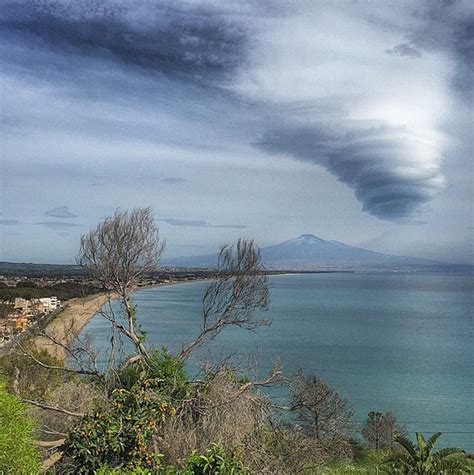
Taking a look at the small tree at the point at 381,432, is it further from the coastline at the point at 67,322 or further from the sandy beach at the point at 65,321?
the sandy beach at the point at 65,321

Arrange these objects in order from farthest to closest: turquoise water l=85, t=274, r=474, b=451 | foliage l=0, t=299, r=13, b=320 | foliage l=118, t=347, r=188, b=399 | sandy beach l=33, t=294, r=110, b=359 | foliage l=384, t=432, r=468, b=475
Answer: foliage l=0, t=299, r=13, b=320, sandy beach l=33, t=294, r=110, b=359, turquoise water l=85, t=274, r=474, b=451, foliage l=118, t=347, r=188, b=399, foliage l=384, t=432, r=468, b=475

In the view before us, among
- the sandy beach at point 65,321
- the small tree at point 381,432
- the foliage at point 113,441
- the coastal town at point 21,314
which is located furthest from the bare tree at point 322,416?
the coastal town at point 21,314

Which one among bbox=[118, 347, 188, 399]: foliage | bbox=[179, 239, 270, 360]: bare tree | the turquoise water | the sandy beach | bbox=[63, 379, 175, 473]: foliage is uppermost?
bbox=[179, 239, 270, 360]: bare tree

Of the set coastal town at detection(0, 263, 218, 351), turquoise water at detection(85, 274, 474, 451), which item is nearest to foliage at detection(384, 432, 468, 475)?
turquoise water at detection(85, 274, 474, 451)

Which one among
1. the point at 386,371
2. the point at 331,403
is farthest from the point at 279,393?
the point at 386,371

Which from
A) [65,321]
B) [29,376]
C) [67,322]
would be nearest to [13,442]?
[29,376]

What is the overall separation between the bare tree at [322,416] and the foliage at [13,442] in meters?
8.48

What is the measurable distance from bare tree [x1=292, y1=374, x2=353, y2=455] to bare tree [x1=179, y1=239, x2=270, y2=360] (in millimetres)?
2736

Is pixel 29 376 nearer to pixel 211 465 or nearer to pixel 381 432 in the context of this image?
pixel 381 432

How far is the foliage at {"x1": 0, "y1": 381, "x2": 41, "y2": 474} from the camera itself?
641cm

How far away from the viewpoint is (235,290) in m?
13.1

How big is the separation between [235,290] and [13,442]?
7034 mm

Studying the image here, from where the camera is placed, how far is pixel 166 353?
12.0 meters

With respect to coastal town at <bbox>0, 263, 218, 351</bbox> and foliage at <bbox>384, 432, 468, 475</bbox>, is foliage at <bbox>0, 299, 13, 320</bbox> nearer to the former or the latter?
coastal town at <bbox>0, 263, 218, 351</bbox>
